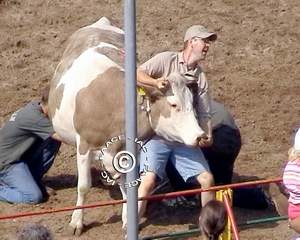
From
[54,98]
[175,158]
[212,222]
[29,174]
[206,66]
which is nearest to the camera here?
[212,222]

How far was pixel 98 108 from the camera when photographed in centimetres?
922

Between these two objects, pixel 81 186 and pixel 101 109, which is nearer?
pixel 101 109

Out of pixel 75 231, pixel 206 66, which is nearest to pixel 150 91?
pixel 75 231

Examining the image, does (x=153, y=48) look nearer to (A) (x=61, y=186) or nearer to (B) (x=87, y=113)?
(A) (x=61, y=186)

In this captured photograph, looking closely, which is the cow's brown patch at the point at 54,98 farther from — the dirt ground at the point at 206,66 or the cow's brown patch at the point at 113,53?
the dirt ground at the point at 206,66

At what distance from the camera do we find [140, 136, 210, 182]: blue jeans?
29.8 ft

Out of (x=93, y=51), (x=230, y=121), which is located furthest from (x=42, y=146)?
(x=230, y=121)

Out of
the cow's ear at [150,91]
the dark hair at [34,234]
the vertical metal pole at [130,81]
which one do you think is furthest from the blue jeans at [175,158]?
the dark hair at [34,234]

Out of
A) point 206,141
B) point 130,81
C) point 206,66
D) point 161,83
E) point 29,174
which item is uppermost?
point 206,66

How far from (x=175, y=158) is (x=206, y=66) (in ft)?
13.1

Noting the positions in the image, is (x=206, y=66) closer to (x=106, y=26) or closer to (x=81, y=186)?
(x=106, y=26)

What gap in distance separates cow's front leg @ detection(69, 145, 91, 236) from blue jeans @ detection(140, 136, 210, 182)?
48 cm

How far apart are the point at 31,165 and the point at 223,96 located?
114 inches

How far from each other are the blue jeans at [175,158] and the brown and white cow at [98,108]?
0.49ft
